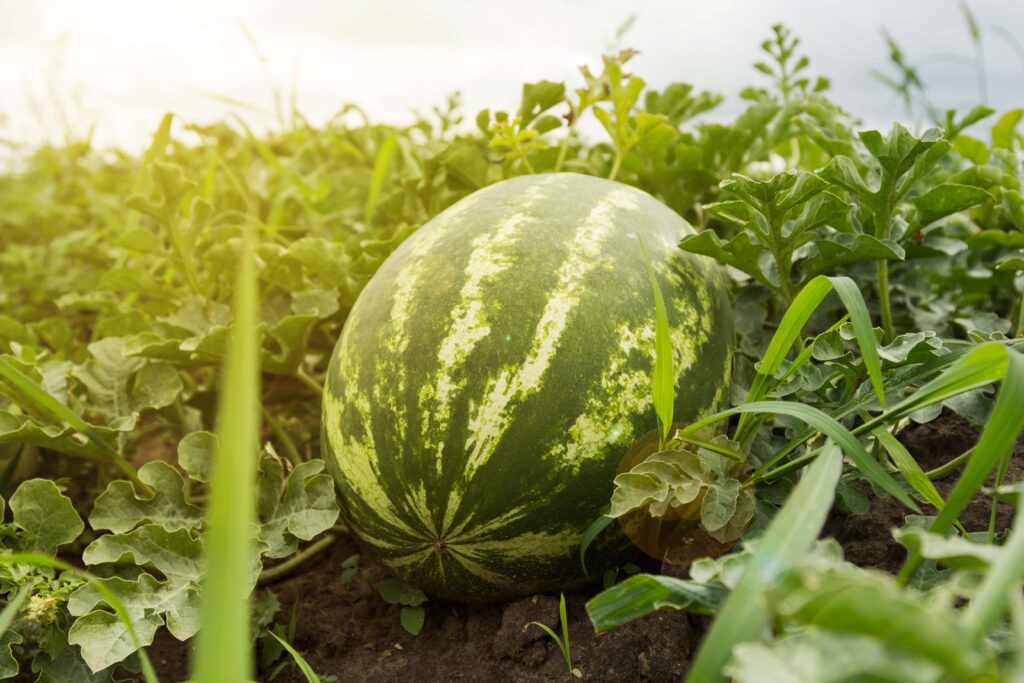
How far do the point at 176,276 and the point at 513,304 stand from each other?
7.37 feet

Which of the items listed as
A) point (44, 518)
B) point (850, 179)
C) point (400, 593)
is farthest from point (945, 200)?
point (44, 518)

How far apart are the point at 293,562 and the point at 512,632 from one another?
746 millimetres

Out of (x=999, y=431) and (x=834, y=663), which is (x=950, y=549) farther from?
(x=999, y=431)

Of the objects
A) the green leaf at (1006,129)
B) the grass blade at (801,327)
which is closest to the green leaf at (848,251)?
the grass blade at (801,327)

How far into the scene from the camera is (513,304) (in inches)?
69.9

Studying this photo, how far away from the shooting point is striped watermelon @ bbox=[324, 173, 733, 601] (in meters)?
1.71

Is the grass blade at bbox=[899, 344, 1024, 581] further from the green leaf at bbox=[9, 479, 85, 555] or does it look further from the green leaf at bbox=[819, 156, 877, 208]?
the green leaf at bbox=[9, 479, 85, 555]

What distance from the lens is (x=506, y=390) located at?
171 cm

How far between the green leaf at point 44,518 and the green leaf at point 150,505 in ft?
0.17

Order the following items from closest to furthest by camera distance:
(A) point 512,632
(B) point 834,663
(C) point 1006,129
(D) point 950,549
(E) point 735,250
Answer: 1. (B) point 834,663
2. (D) point 950,549
3. (A) point 512,632
4. (E) point 735,250
5. (C) point 1006,129

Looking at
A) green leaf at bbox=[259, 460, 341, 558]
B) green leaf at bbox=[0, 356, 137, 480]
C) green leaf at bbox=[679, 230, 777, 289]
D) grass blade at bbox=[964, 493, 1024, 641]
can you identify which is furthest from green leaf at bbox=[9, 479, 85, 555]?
grass blade at bbox=[964, 493, 1024, 641]

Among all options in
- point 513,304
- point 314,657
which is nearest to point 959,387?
point 513,304

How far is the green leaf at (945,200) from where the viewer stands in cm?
190

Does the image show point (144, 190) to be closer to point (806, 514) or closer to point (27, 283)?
point (27, 283)
